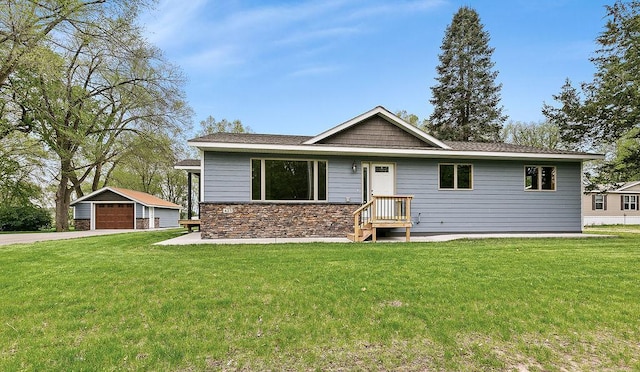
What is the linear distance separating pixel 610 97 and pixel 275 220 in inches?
526

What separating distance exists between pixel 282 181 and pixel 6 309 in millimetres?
6834

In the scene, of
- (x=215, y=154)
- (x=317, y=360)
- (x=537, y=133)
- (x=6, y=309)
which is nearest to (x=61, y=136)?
(x=215, y=154)

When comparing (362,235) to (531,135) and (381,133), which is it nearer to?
(381,133)

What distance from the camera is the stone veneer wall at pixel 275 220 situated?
938cm

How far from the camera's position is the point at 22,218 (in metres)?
20.4

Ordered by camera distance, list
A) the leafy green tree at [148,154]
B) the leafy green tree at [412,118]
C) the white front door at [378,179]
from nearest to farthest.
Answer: the white front door at [378,179], the leafy green tree at [148,154], the leafy green tree at [412,118]

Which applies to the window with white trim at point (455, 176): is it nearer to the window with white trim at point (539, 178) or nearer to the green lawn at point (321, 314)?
the window with white trim at point (539, 178)

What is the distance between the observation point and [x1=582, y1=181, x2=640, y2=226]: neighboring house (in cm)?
2473

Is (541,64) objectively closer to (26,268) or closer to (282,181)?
(282,181)

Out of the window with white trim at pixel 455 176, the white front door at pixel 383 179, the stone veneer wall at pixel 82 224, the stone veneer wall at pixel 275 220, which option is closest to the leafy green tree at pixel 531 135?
the window with white trim at pixel 455 176

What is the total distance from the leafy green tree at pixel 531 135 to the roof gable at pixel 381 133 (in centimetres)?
2294

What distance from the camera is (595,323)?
362 cm

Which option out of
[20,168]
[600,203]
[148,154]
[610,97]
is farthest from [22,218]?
[600,203]

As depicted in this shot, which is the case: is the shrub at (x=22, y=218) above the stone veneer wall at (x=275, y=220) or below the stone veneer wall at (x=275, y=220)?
below
